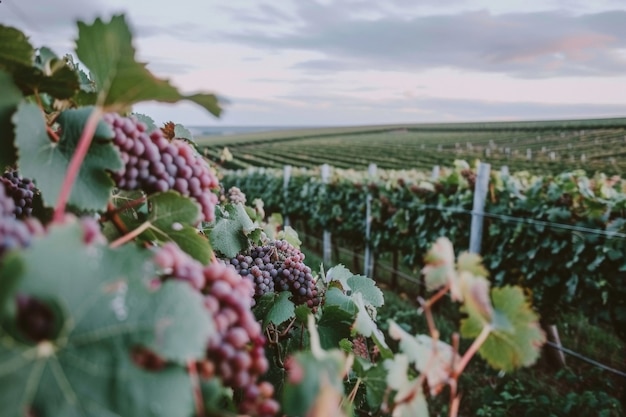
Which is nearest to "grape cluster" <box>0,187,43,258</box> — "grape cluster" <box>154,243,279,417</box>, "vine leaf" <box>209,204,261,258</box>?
"grape cluster" <box>154,243,279,417</box>

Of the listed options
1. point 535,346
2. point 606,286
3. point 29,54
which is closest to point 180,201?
point 29,54

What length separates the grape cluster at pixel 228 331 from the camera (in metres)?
0.60

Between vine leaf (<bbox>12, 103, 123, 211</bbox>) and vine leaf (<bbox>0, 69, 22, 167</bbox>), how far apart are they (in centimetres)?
3

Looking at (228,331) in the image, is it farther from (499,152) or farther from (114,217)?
(499,152)

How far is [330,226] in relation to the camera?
12891 millimetres

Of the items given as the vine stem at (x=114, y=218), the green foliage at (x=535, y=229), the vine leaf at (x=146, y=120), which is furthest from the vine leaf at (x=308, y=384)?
the green foliage at (x=535, y=229)

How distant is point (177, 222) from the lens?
883 millimetres

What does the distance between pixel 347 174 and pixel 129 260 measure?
1223 cm

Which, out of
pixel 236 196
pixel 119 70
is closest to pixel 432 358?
pixel 119 70

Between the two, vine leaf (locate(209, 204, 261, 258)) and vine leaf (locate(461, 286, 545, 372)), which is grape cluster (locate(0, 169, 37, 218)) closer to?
vine leaf (locate(209, 204, 261, 258))

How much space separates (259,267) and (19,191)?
604mm

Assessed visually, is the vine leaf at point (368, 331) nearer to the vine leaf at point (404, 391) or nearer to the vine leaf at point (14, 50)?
the vine leaf at point (404, 391)

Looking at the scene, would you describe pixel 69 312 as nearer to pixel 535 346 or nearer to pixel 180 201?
pixel 180 201

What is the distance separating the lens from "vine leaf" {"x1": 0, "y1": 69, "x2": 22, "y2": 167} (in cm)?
77
